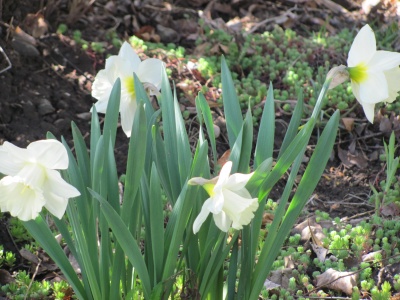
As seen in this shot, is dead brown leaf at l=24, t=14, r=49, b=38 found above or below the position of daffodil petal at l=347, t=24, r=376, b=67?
below

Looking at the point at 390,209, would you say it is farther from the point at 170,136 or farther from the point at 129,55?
the point at 129,55

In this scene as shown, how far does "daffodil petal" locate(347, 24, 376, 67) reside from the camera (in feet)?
5.57

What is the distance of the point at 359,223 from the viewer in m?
2.76

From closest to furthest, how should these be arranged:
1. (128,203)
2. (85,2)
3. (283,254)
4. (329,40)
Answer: (128,203) < (283,254) < (85,2) < (329,40)

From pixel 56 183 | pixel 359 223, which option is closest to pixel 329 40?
pixel 359 223

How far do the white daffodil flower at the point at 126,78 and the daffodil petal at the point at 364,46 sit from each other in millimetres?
539

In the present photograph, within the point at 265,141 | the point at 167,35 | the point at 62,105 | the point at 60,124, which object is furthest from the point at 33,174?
the point at 167,35

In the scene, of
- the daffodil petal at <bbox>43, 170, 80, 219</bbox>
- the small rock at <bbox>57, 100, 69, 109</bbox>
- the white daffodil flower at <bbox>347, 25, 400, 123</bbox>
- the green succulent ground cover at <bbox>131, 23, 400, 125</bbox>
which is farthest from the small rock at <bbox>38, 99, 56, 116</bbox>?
the white daffodil flower at <bbox>347, 25, 400, 123</bbox>

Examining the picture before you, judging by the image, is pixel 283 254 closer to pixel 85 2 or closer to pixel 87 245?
pixel 87 245

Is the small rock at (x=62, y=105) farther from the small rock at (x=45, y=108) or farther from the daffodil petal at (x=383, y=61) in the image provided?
the daffodil petal at (x=383, y=61)

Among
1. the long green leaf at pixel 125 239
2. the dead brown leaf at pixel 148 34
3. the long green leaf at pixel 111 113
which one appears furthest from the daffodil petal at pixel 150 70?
the dead brown leaf at pixel 148 34

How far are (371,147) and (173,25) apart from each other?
5.26 feet

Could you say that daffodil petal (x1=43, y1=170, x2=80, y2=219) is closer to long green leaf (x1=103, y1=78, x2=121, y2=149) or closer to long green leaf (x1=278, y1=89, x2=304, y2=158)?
long green leaf (x1=103, y1=78, x2=121, y2=149)

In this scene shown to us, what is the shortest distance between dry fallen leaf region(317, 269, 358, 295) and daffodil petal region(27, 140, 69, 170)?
1.21 meters
